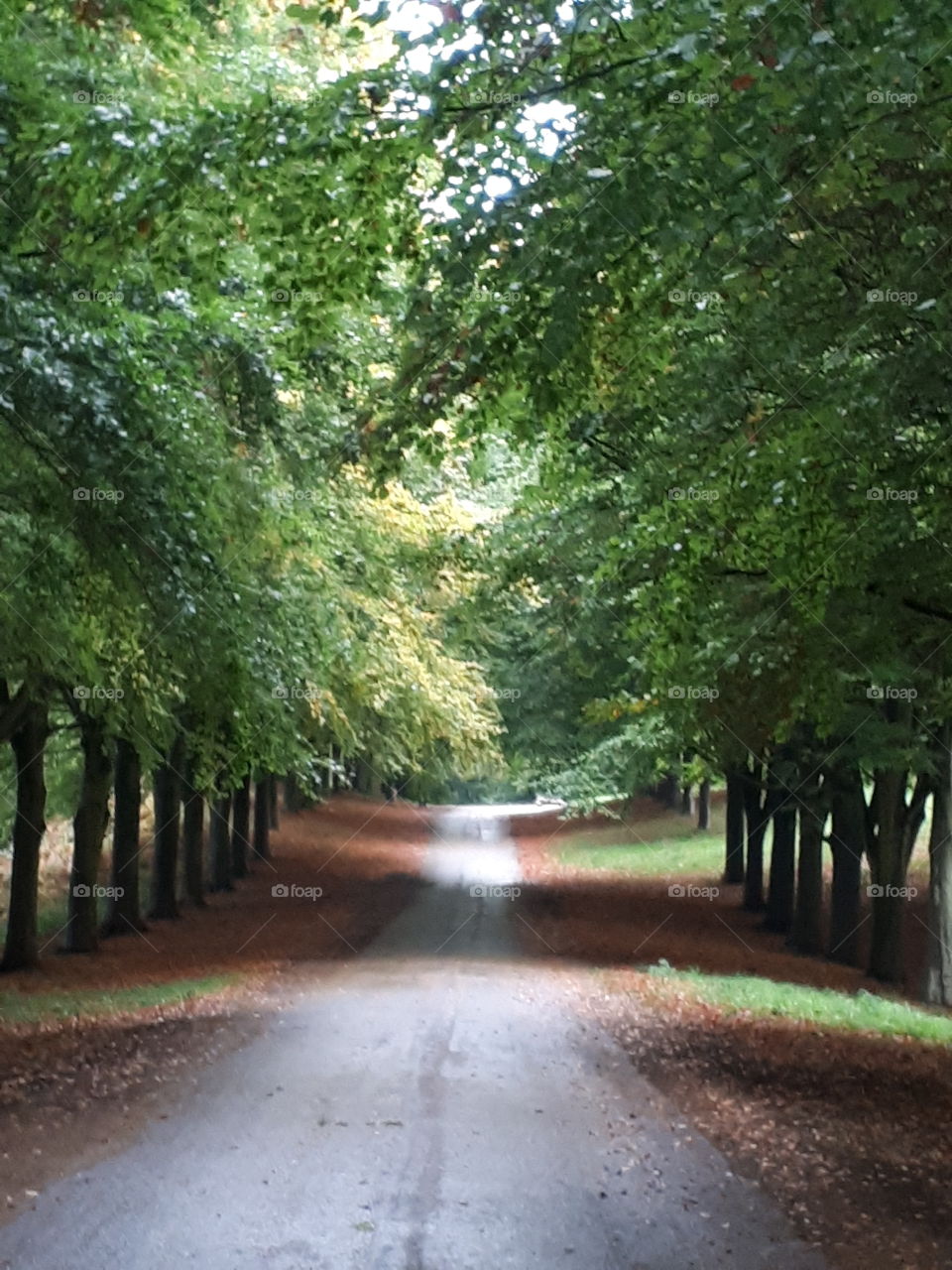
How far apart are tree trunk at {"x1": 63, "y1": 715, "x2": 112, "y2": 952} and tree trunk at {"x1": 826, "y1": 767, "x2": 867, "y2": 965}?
10980 millimetres

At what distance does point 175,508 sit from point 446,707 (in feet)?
39.7

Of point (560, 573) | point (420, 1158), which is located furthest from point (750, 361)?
point (560, 573)

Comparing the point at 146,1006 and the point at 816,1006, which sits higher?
the point at 146,1006

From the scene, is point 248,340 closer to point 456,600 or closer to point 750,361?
point 750,361

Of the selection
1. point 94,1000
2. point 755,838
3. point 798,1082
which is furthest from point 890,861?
point 94,1000

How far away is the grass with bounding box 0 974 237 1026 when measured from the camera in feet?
50.8

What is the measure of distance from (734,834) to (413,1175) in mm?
26552

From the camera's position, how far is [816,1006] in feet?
54.9

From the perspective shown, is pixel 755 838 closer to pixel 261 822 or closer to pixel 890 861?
pixel 890 861

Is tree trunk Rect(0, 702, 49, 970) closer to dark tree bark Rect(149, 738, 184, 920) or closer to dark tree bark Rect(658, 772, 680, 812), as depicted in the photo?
dark tree bark Rect(149, 738, 184, 920)

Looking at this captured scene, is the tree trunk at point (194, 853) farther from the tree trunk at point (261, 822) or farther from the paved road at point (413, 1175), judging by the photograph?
the paved road at point (413, 1175)

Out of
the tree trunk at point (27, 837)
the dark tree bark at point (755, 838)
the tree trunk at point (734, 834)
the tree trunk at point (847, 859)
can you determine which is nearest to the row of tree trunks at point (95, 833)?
the tree trunk at point (27, 837)

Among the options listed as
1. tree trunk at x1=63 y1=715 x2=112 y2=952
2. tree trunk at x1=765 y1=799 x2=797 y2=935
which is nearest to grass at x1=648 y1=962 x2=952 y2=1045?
tree trunk at x1=765 y1=799 x2=797 y2=935

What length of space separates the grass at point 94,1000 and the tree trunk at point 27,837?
2.14m
